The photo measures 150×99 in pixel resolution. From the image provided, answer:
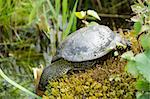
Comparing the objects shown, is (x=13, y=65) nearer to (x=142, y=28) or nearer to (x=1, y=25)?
(x=1, y=25)

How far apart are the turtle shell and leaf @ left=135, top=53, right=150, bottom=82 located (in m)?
0.44

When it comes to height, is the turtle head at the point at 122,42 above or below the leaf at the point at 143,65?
above

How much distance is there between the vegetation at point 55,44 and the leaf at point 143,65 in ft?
0.27

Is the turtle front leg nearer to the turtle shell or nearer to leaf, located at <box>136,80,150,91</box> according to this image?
the turtle shell

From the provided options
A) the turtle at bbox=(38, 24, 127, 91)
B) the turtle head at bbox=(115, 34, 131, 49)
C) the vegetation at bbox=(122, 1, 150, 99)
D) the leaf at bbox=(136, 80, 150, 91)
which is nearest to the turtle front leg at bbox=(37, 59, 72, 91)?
the turtle at bbox=(38, 24, 127, 91)

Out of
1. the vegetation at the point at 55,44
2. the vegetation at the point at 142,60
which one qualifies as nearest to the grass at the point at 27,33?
the vegetation at the point at 55,44

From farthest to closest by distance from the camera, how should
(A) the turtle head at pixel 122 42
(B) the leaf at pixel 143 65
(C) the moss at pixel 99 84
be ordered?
(A) the turtle head at pixel 122 42, (C) the moss at pixel 99 84, (B) the leaf at pixel 143 65

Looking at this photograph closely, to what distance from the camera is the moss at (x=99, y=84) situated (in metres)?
1.61

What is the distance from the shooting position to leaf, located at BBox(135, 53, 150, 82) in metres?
1.28

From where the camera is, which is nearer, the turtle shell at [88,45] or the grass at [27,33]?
the turtle shell at [88,45]

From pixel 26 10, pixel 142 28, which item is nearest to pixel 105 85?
pixel 142 28

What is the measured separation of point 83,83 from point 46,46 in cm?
108

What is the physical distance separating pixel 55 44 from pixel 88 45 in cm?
82

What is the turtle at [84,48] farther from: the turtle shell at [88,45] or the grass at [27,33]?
the grass at [27,33]
